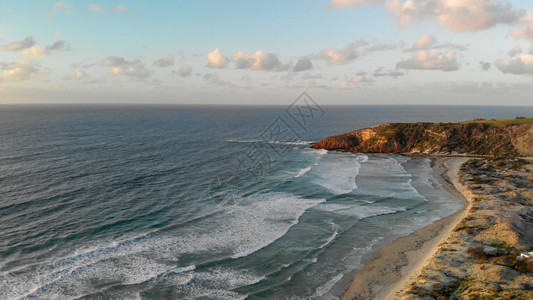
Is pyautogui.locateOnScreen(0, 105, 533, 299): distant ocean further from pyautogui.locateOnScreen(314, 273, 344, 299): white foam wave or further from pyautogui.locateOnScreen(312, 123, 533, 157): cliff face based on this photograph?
pyautogui.locateOnScreen(312, 123, 533, 157): cliff face

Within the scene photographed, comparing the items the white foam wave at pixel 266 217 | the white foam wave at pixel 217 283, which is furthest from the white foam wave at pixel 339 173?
the white foam wave at pixel 217 283

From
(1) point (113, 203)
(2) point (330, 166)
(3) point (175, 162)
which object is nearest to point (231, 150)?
(3) point (175, 162)

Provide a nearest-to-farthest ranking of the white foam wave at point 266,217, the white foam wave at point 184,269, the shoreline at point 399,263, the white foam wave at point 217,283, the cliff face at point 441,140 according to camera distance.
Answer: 1. the white foam wave at point 217,283
2. the shoreline at point 399,263
3. the white foam wave at point 184,269
4. the white foam wave at point 266,217
5. the cliff face at point 441,140

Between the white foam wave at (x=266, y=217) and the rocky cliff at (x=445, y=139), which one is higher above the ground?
the rocky cliff at (x=445, y=139)

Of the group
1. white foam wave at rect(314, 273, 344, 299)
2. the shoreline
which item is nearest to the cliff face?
the shoreline

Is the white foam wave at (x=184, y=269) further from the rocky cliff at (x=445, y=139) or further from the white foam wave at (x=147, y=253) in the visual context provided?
the rocky cliff at (x=445, y=139)
